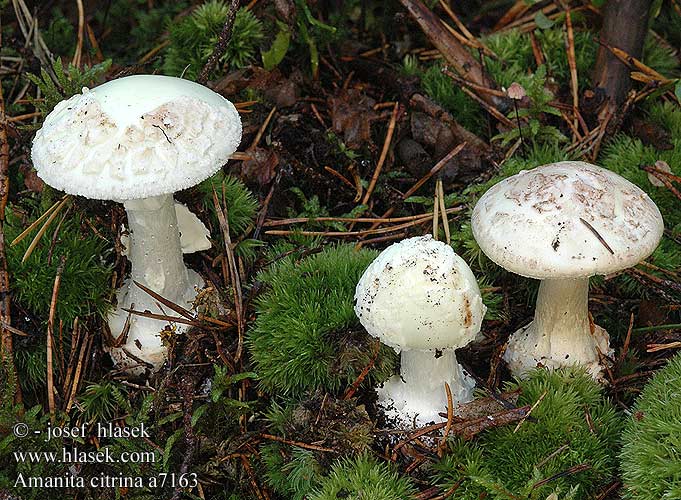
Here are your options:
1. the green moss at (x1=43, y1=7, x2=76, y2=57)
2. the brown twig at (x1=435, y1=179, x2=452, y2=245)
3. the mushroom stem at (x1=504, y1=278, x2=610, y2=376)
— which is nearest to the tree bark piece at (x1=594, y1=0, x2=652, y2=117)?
the brown twig at (x1=435, y1=179, x2=452, y2=245)

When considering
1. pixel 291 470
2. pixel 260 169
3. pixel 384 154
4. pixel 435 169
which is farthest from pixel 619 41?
pixel 291 470

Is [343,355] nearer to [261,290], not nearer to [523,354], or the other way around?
[261,290]

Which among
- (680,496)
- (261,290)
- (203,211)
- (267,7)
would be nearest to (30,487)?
(261,290)

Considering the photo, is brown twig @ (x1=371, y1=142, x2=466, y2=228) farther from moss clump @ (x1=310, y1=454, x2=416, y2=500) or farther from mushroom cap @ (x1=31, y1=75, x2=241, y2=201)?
moss clump @ (x1=310, y1=454, x2=416, y2=500)

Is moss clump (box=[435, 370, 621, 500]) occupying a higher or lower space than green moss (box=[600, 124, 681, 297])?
lower

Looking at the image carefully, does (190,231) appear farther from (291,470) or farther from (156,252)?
(291,470)

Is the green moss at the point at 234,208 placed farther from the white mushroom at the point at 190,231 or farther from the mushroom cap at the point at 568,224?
the mushroom cap at the point at 568,224
